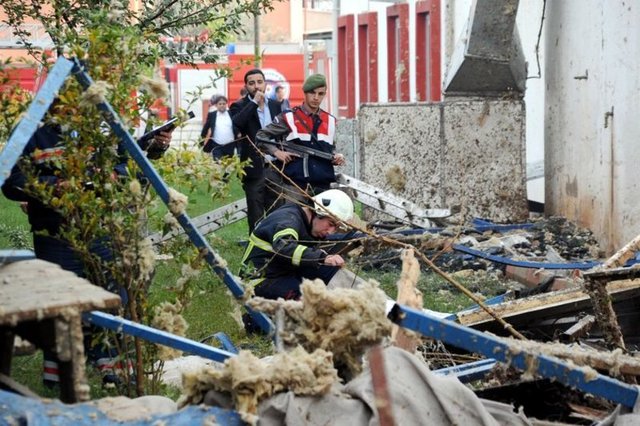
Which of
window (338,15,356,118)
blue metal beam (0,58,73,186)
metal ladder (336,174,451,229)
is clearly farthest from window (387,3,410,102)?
blue metal beam (0,58,73,186)

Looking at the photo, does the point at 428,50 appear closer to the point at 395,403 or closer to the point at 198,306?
the point at 198,306

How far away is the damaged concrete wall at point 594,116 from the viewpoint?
11.0 metres

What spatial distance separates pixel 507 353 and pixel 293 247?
11.4ft

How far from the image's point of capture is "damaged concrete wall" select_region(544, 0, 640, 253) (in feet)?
36.2

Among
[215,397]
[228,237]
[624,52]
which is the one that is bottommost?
[228,237]

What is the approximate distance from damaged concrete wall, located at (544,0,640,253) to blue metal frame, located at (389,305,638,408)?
7021mm

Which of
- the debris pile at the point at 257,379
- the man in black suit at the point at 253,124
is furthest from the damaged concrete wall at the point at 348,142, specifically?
the debris pile at the point at 257,379

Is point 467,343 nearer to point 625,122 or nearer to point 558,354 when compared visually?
point 558,354

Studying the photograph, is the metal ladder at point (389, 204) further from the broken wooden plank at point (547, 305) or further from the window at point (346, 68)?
the window at point (346, 68)

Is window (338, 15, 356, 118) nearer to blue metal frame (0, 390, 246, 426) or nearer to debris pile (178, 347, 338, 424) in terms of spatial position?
debris pile (178, 347, 338, 424)

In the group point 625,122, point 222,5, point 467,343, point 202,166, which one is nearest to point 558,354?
point 467,343

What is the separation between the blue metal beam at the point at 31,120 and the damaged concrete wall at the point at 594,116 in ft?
25.1

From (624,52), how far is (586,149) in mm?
1413

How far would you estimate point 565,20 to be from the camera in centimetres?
1291
